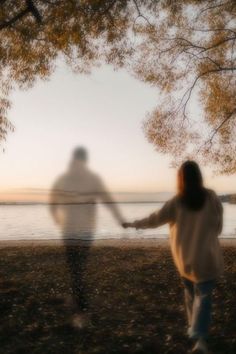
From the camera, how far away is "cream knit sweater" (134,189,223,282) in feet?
18.4

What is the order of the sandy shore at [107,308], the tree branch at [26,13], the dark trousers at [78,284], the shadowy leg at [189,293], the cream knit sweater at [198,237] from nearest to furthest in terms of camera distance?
the cream knit sweater at [198,237], the shadowy leg at [189,293], the sandy shore at [107,308], the dark trousers at [78,284], the tree branch at [26,13]

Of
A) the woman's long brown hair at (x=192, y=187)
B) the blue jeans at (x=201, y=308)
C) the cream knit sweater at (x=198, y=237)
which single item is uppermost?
the woman's long brown hair at (x=192, y=187)

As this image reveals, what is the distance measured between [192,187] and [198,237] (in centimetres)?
59

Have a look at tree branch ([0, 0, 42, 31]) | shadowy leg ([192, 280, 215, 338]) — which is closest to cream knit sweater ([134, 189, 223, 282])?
shadowy leg ([192, 280, 215, 338])

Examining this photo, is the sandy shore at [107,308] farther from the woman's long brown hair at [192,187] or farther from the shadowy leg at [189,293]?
the woman's long brown hair at [192,187]

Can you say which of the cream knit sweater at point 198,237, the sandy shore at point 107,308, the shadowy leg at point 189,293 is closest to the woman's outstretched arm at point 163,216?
the cream knit sweater at point 198,237

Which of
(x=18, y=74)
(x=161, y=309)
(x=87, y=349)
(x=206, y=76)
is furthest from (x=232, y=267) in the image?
(x=18, y=74)

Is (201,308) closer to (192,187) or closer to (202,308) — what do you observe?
(202,308)

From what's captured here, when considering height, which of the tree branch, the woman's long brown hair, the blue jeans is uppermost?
the tree branch

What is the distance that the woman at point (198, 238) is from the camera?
18.4ft

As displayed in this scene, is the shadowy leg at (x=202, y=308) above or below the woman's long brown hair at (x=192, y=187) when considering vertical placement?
below

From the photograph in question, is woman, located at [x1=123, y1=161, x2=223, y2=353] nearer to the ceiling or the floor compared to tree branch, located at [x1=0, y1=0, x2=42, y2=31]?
nearer to the floor

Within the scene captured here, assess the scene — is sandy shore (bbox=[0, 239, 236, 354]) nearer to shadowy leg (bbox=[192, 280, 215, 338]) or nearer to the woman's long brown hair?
shadowy leg (bbox=[192, 280, 215, 338])

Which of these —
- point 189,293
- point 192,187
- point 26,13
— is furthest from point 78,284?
point 26,13
